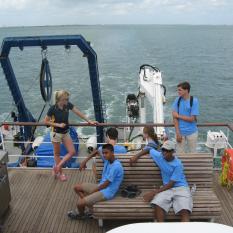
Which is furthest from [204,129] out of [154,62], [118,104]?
[154,62]

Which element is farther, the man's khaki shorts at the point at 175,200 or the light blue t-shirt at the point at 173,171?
the light blue t-shirt at the point at 173,171

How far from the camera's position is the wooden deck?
5.30 meters

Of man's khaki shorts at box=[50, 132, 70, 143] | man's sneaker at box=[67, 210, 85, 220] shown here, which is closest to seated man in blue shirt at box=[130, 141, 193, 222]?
man's sneaker at box=[67, 210, 85, 220]

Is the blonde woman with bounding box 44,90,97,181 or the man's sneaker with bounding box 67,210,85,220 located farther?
the blonde woman with bounding box 44,90,97,181

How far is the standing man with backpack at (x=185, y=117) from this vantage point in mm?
6117

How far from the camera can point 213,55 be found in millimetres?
67375

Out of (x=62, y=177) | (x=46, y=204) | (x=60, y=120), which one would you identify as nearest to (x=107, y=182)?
(x=46, y=204)

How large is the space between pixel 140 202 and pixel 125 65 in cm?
4544

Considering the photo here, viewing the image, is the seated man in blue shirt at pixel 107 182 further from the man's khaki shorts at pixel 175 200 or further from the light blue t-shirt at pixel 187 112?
the light blue t-shirt at pixel 187 112

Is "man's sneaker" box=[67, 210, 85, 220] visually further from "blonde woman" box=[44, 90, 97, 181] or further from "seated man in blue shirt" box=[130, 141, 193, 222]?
"blonde woman" box=[44, 90, 97, 181]

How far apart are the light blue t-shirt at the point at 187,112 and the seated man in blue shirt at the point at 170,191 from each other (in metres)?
1.23

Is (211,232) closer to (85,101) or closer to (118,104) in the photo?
(118,104)

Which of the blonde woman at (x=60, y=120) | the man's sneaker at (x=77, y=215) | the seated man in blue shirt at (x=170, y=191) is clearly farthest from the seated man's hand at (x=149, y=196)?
the blonde woman at (x=60, y=120)

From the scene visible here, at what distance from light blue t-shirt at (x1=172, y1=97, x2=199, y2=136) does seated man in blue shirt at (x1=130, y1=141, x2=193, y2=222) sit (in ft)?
4.04
